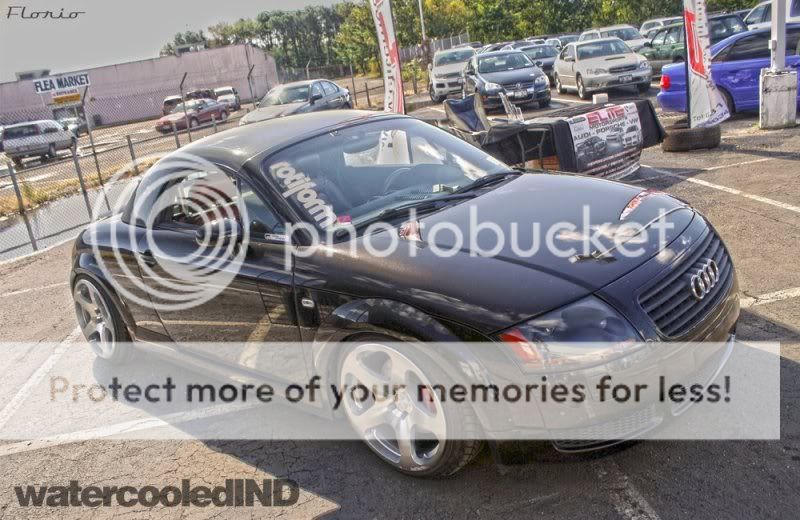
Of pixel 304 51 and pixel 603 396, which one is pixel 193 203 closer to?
pixel 603 396

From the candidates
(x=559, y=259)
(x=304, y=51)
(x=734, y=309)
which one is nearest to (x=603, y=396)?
(x=559, y=259)

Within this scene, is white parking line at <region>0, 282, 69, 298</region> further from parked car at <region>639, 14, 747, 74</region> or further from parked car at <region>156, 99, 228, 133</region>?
parked car at <region>156, 99, 228, 133</region>

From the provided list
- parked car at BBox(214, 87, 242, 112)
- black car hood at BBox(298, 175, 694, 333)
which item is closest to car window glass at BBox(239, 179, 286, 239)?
black car hood at BBox(298, 175, 694, 333)

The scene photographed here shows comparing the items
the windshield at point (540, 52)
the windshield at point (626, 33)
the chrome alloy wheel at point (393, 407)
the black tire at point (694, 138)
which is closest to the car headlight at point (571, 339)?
the chrome alloy wheel at point (393, 407)

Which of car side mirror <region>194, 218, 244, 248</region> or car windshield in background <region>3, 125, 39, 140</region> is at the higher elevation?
car side mirror <region>194, 218, 244, 248</region>

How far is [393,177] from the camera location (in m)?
4.19

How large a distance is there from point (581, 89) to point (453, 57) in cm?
619

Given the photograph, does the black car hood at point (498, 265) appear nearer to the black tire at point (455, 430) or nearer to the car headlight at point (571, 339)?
the car headlight at point (571, 339)

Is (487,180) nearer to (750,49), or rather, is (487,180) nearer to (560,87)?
(750,49)

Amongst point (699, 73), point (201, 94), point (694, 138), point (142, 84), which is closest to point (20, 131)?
point (201, 94)

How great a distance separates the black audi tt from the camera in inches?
118

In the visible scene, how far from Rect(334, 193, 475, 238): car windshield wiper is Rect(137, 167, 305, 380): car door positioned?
0.42m

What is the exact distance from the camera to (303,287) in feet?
11.7

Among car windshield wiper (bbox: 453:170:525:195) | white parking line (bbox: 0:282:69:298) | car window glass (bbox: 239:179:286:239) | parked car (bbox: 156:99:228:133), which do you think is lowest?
parked car (bbox: 156:99:228:133)
